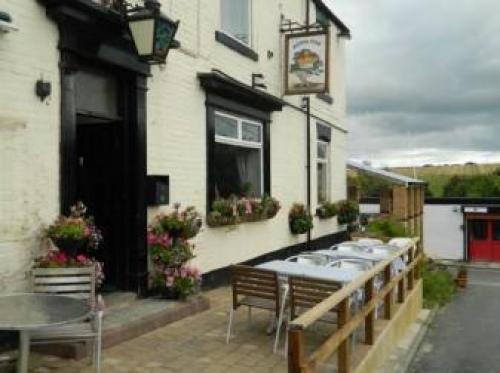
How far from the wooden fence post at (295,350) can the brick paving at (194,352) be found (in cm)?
156

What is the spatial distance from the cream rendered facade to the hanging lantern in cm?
81

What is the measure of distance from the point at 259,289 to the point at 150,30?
2703 millimetres

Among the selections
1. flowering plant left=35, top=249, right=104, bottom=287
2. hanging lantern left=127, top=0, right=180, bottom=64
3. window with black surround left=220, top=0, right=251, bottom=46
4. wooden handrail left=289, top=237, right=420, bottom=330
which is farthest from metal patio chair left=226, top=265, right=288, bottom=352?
window with black surround left=220, top=0, right=251, bottom=46

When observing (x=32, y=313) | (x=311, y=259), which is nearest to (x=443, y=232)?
(x=311, y=259)

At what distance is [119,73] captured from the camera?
6.81 meters

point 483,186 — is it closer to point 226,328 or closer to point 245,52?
point 245,52

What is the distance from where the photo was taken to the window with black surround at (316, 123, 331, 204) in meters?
13.9

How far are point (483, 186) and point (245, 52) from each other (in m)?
38.4

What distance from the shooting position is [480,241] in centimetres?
3641

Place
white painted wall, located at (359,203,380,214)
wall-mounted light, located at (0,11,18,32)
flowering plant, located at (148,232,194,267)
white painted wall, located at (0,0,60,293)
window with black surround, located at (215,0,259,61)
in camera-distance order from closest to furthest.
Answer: wall-mounted light, located at (0,11,18,32), white painted wall, located at (0,0,60,293), flowering plant, located at (148,232,194,267), window with black surround, located at (215,0,259,61), white painted wall, located at (359,203,380,214)

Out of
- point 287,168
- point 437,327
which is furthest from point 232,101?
point 437,327

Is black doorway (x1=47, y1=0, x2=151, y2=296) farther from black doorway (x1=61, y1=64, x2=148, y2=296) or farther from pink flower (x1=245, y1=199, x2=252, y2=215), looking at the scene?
pink flower (x1=245, y1=199, x2=252, y2=215)

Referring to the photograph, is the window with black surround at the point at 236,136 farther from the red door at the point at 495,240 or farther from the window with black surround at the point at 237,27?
the red door at the point at 495,240

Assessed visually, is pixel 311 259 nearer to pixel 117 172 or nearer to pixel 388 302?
pixel 388 302
